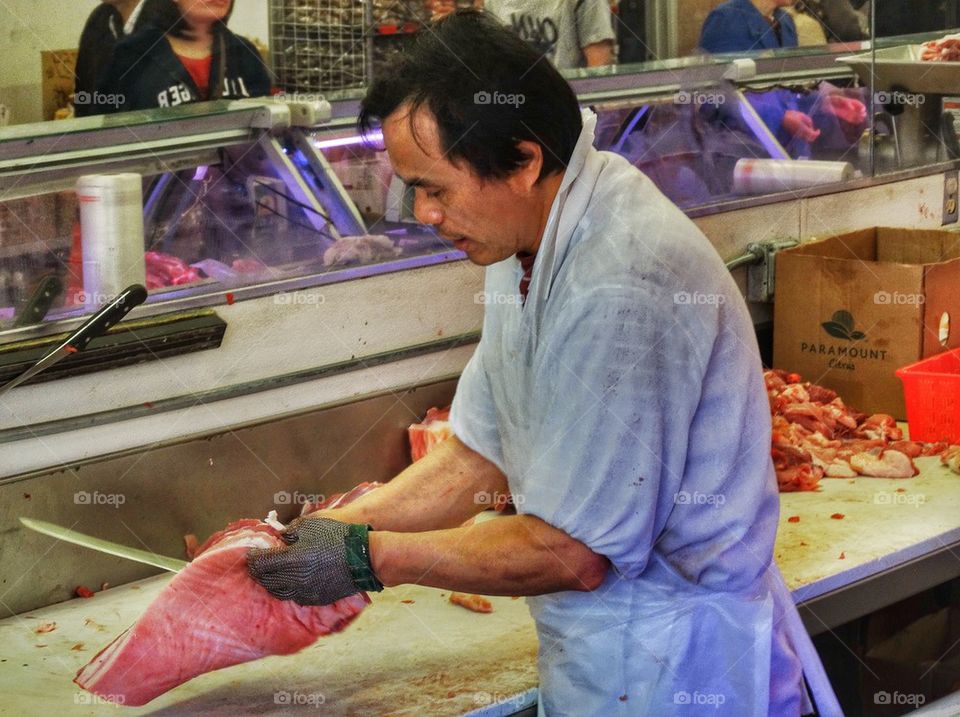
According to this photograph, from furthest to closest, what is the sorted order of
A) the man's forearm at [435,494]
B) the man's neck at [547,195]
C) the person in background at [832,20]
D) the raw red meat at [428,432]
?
the person in background at [832,20] → the raw red meat at [428,432] → the man's forearm at [435,494] → the man's neck at [547,195]

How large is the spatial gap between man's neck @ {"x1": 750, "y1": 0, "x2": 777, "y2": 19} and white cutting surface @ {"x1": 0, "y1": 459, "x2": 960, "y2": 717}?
97.8 inches

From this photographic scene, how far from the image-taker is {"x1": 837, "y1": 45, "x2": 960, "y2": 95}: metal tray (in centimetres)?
427

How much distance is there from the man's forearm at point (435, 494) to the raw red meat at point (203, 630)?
158 millimetres

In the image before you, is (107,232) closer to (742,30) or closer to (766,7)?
(742,30)

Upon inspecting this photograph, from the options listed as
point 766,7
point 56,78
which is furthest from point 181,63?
point 766,7

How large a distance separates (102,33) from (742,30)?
2742 millimetres

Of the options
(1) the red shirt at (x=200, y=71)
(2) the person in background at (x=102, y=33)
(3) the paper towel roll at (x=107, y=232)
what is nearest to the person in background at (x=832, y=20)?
(1) the red shirt at (x=200, y=71)

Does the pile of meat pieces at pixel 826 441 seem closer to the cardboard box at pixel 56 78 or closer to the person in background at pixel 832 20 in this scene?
the person in background at pixel 832 20

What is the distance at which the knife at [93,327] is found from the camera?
2.26 meters

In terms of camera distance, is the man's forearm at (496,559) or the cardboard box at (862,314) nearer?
the man's forearm at (496,559)

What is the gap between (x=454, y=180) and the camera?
1.79 m

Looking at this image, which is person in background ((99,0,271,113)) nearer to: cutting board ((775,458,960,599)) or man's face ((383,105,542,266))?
cutting board ((775,458,960,599))

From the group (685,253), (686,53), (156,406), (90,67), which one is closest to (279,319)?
(156,406)

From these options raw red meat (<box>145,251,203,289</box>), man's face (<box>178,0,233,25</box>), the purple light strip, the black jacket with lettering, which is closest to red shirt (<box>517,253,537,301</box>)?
raw red meat (<box>145,251,203,289</box>)
